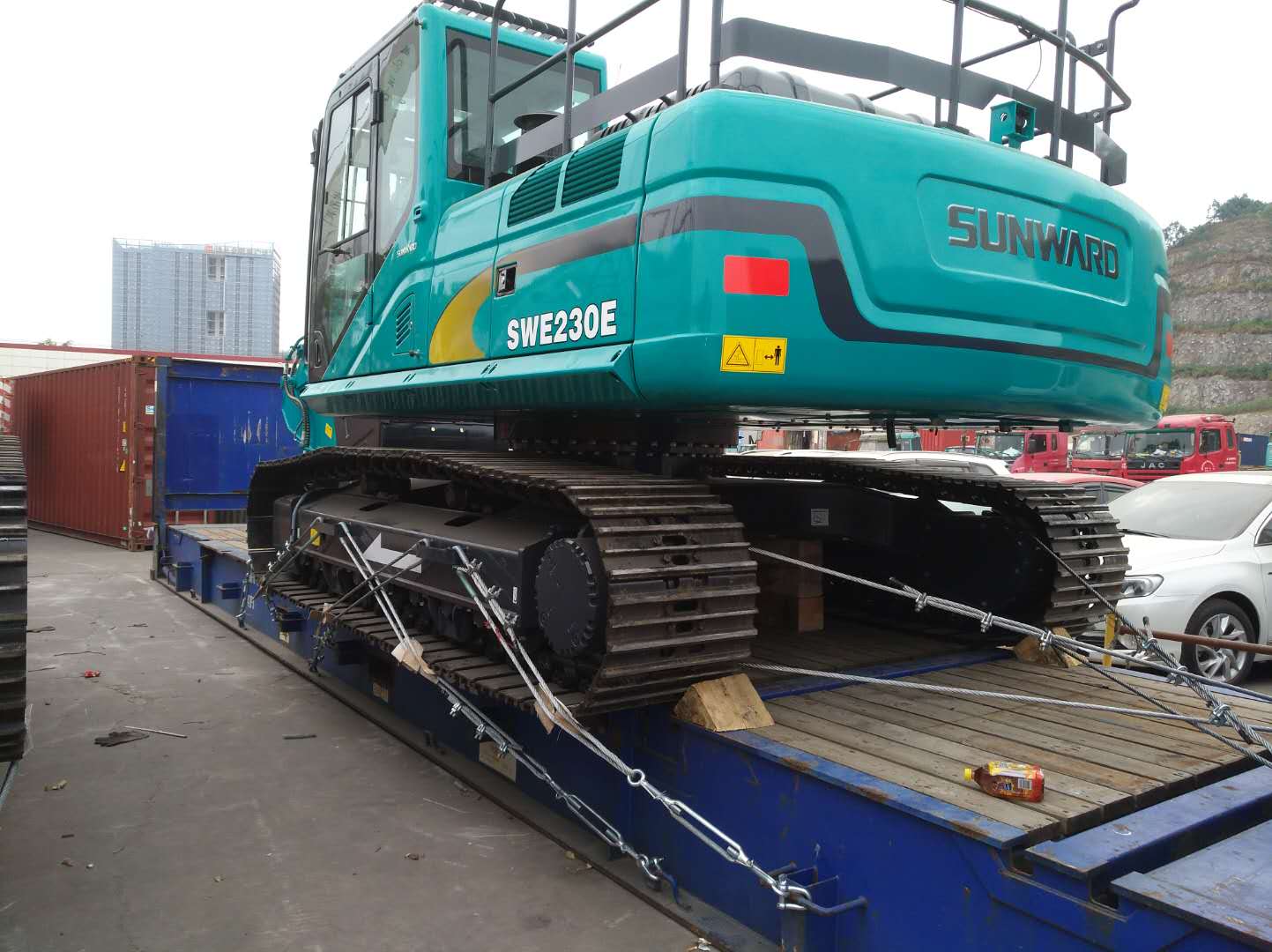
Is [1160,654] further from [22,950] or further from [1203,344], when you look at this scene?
[1203,344]

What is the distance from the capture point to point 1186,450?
76.1 ft

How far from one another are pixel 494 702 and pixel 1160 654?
2680 mm

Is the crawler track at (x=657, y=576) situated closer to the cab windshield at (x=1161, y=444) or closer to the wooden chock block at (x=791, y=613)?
the wooden chock block at (x=791, y=613)

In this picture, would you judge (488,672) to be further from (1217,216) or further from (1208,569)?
(1217,216)

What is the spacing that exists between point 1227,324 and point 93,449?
6494 cm

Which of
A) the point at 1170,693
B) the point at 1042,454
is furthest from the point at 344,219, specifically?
the point at 1042,454

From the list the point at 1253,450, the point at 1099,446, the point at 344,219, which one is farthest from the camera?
the point at 1253,450

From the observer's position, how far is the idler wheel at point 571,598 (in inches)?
131

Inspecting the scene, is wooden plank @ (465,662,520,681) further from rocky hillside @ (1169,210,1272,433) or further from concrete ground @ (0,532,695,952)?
rocky hillside @ (1169,210,1272,433)

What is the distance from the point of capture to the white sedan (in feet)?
22.4

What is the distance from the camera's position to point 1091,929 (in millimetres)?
2223

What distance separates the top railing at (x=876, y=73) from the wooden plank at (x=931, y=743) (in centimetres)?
210

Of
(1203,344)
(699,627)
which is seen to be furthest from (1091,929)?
(1203,344)

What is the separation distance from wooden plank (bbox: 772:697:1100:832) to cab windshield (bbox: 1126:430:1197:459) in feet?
73.5
